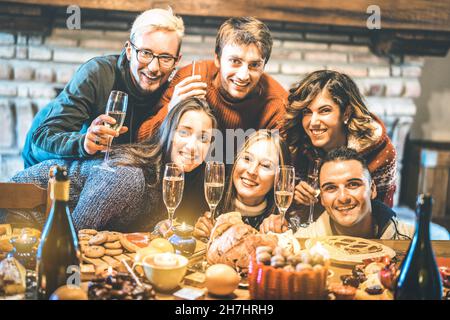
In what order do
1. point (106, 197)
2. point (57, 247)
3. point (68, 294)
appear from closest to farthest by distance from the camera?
1. point (68, 294)
2. point (57, 247)
3. point (106, 197)

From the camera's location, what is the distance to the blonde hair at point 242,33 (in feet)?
9.09

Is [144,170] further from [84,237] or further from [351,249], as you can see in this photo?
[351,249]

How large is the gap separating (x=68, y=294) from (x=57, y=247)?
0.16 m

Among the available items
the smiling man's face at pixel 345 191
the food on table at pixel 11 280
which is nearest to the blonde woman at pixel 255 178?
the smiling man's face at pixel 345 191

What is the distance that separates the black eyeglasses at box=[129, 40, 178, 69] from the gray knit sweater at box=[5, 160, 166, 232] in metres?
0.51

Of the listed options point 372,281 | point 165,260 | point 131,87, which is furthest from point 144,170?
point 372,281

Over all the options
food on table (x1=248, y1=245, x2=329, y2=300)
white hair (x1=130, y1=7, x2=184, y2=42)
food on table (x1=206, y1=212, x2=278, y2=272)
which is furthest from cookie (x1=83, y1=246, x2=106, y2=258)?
white hair (x1=130, y1=7, x2=184, y2=42)

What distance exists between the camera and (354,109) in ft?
9.48

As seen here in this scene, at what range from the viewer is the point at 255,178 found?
284cm

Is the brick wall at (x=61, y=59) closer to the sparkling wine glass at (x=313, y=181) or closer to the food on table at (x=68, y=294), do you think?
the sparkling wine glass at (x=313, y=181)

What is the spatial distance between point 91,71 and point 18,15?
0.44 m

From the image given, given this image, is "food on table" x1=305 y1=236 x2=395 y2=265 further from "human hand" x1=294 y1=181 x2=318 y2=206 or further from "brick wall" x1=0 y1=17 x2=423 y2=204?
"brick wall" x1=0 y1=17 x2=423 y2=204

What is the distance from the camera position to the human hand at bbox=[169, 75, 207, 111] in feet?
9.01

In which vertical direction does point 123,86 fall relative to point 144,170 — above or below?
above
